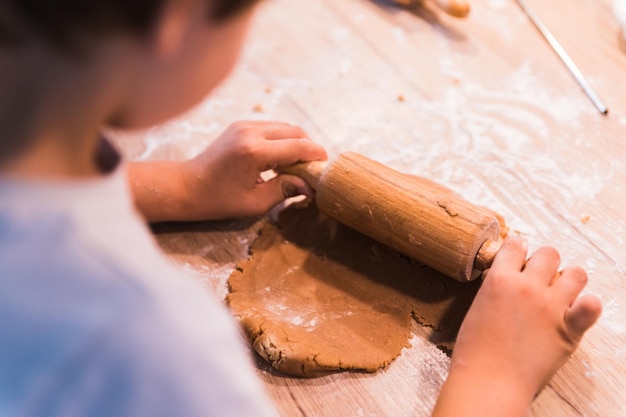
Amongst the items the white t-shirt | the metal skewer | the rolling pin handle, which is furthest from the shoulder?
the metal skewer

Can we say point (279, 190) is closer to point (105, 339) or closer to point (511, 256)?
point (511, 256)

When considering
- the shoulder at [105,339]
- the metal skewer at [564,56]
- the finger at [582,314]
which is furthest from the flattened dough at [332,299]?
the metal skewer at [564,56]

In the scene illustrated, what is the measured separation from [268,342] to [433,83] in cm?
62

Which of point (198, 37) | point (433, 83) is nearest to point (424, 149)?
point (433, 83)

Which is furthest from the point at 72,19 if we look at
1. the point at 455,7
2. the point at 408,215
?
the point at 455,7

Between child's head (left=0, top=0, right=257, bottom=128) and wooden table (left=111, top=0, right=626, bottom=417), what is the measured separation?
1.46 feet

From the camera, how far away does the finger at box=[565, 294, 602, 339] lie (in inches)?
28.0

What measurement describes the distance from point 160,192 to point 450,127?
49 cm

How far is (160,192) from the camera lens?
92 centimetres

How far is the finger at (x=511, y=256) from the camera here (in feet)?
2.52

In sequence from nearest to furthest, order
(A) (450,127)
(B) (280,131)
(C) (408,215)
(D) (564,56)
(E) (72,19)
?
(E) (72,19) → (C) (408,215) → (B) (280,131) → (A) (450,127) → (D) (564,56)

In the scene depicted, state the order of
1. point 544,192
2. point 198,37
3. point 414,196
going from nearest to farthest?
1. point 198,37
2. point 414,196
3. point 544,192

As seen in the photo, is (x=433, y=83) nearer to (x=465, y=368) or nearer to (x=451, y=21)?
(x=451, y=21)

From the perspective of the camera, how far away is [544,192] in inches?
39.0
